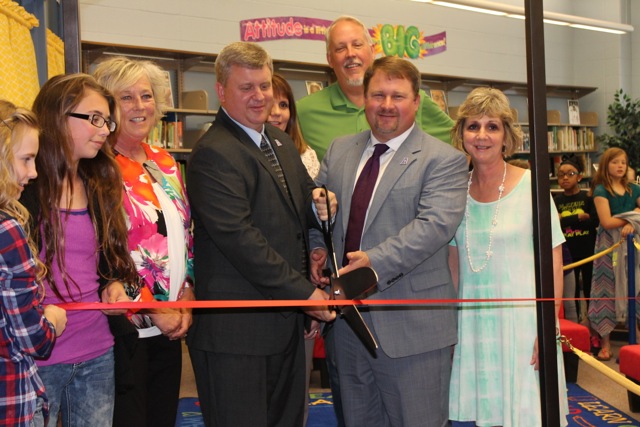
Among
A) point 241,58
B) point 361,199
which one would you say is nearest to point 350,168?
point 361,199

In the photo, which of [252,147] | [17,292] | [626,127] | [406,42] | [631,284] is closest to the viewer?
[17,292]

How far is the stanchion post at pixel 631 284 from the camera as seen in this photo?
204 inches

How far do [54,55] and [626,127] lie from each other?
337 inches

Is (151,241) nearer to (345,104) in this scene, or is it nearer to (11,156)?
(11,156)

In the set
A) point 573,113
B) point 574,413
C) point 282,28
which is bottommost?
point 574,413

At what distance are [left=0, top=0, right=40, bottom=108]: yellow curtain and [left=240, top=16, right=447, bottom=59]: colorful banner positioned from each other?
5174mm

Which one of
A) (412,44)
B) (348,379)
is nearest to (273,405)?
(348,379)

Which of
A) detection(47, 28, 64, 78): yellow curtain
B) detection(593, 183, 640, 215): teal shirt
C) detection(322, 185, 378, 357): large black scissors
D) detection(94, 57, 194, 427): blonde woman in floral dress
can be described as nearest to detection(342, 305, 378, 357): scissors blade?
detection(322, 185, 378, 357): large black scissors

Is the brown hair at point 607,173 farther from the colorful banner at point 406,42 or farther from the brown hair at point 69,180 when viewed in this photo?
the brown hair at point 69,180

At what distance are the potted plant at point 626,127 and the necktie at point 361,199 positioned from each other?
8.56 m

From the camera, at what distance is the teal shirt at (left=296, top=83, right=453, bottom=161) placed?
3436 millimetres

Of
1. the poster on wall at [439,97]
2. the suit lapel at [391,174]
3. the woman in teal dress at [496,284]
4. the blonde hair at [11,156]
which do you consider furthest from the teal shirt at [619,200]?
the blonde hair at [11,156]

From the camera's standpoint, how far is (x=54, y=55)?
4.24 meters

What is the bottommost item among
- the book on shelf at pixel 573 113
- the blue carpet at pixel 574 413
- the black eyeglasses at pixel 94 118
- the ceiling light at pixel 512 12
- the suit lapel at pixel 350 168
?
the blue carpet at pixel 574 413
